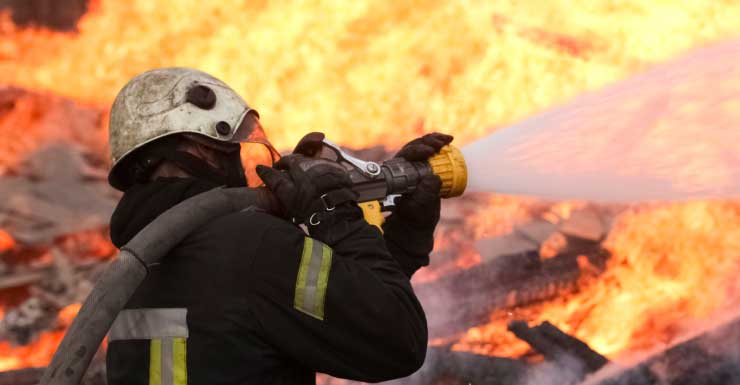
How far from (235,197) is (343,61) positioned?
4.45 meters

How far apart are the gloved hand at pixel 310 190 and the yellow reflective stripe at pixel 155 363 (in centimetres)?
57

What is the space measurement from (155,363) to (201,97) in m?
0.91

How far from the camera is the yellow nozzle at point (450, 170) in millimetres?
3068

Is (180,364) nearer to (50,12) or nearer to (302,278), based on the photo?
(302,278)

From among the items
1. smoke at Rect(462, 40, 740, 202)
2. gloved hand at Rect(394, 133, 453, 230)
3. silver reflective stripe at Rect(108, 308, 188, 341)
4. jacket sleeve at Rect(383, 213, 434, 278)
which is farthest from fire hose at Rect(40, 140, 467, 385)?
smoke at Rect(462, 40, 740, 202)

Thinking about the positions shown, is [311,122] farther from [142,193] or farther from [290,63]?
[142,193]

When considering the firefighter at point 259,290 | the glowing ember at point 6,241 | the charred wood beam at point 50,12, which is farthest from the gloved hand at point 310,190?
the charred wood beam at point 50,12

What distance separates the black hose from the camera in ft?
6.75

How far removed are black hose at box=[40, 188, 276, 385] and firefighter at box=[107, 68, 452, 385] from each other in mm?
96

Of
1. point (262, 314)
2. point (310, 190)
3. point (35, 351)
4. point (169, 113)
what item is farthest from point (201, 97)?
point (35, 351)

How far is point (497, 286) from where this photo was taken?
5.62 metres

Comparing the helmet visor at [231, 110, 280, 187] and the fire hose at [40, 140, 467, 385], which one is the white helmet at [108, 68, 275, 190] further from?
the fire hose at [40, 140, 467, 385]

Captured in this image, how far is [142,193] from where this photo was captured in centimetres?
242

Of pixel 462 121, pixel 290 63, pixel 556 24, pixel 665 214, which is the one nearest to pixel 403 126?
pixel 462 121
